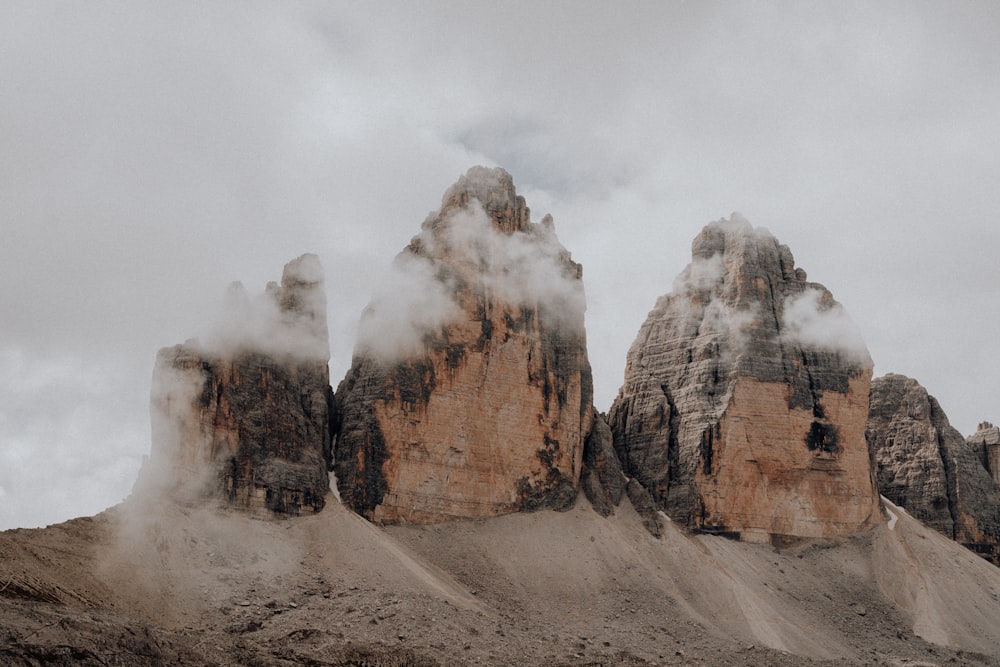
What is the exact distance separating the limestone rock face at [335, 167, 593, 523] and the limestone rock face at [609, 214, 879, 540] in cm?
790

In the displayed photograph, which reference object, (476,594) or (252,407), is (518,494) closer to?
(476,594)

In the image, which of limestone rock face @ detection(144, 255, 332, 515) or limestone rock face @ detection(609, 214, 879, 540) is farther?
limestone rock face @ detection(609, 214, 879, 540)

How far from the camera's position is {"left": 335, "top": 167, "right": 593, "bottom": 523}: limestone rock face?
79.9 m

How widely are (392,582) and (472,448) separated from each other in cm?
1606

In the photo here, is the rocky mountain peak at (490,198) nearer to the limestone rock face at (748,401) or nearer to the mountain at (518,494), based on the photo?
the mountain at (518,494)

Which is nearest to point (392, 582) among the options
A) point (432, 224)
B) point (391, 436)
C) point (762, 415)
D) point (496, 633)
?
point (496, 633)

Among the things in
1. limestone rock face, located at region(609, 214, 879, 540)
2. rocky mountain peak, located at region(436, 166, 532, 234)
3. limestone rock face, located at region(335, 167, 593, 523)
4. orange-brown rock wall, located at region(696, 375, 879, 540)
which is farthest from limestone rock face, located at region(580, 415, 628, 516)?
rocky mountain peak, located at region(436, 166, 532, 234)

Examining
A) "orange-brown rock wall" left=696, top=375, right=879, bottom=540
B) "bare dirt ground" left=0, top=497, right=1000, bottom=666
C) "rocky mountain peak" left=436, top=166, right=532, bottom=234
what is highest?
"rocky mountain peak" left=436, top=166, right=532, bottom=234

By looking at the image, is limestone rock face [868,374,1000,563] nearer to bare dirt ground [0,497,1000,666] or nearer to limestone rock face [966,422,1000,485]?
limestone rock face [966,422,1000,485]

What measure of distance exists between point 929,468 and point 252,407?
59.2m

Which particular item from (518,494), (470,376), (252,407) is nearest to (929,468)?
(518,494)

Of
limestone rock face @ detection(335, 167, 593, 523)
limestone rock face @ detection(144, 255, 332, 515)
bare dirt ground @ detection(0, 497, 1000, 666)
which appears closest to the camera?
bare dirt ground @ detection(0, 497, 1000, 666)

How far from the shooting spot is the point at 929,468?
104 m

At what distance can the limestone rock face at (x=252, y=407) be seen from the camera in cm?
7131
